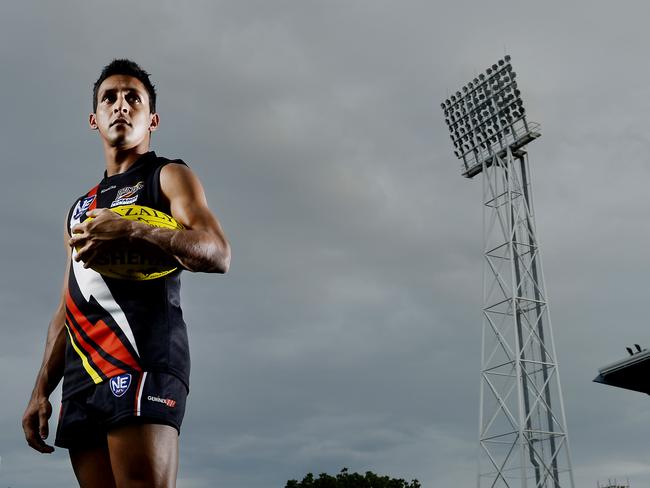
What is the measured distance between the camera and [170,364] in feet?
10.8

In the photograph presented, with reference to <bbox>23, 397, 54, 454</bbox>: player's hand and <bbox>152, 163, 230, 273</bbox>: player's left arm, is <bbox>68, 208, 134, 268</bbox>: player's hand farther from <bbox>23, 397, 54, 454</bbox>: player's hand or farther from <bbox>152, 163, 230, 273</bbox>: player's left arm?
<bbox>23, 397, 54, 454</bbox>: player's hand

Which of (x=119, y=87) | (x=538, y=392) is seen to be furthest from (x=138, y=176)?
(x=538, y=392)

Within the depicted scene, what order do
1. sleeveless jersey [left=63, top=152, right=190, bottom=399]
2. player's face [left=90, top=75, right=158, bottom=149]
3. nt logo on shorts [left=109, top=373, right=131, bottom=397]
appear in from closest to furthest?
nt logo on shorts [left=109, top=373, right=131, bottom=397], sleeveless jersey [left=63, top=152, right=190, bottom=399], player's face [left=90, top=75, right=158, bottom=149]

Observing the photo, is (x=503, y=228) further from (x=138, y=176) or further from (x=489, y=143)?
(x=138, y=176)

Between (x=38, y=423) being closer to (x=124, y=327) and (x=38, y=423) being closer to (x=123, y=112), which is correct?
(x=124, y=327)

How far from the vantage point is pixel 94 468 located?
11.1 ft

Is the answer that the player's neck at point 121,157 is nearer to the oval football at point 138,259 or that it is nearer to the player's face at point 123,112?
the player's face at point 123,112

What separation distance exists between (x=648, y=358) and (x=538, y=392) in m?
15.3

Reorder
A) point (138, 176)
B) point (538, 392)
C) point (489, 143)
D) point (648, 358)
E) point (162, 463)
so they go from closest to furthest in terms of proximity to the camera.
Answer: point (162, 463) → point (138, 176) → point (648, 358) → point (538, 392) → point (489, 143)

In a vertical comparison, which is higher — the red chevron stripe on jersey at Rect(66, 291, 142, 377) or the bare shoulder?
the bare shoulder

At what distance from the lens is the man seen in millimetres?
3148

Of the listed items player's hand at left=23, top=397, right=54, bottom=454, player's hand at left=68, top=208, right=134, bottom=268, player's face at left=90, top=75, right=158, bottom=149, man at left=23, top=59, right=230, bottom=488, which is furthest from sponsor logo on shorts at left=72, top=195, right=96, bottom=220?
player's hand at left=23, top=397, right=54, bottom=454

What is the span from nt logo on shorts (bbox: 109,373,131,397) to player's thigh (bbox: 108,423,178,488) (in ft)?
0.45

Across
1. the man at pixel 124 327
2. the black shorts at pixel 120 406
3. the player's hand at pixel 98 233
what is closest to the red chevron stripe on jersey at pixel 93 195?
the man at pixel 124 327
